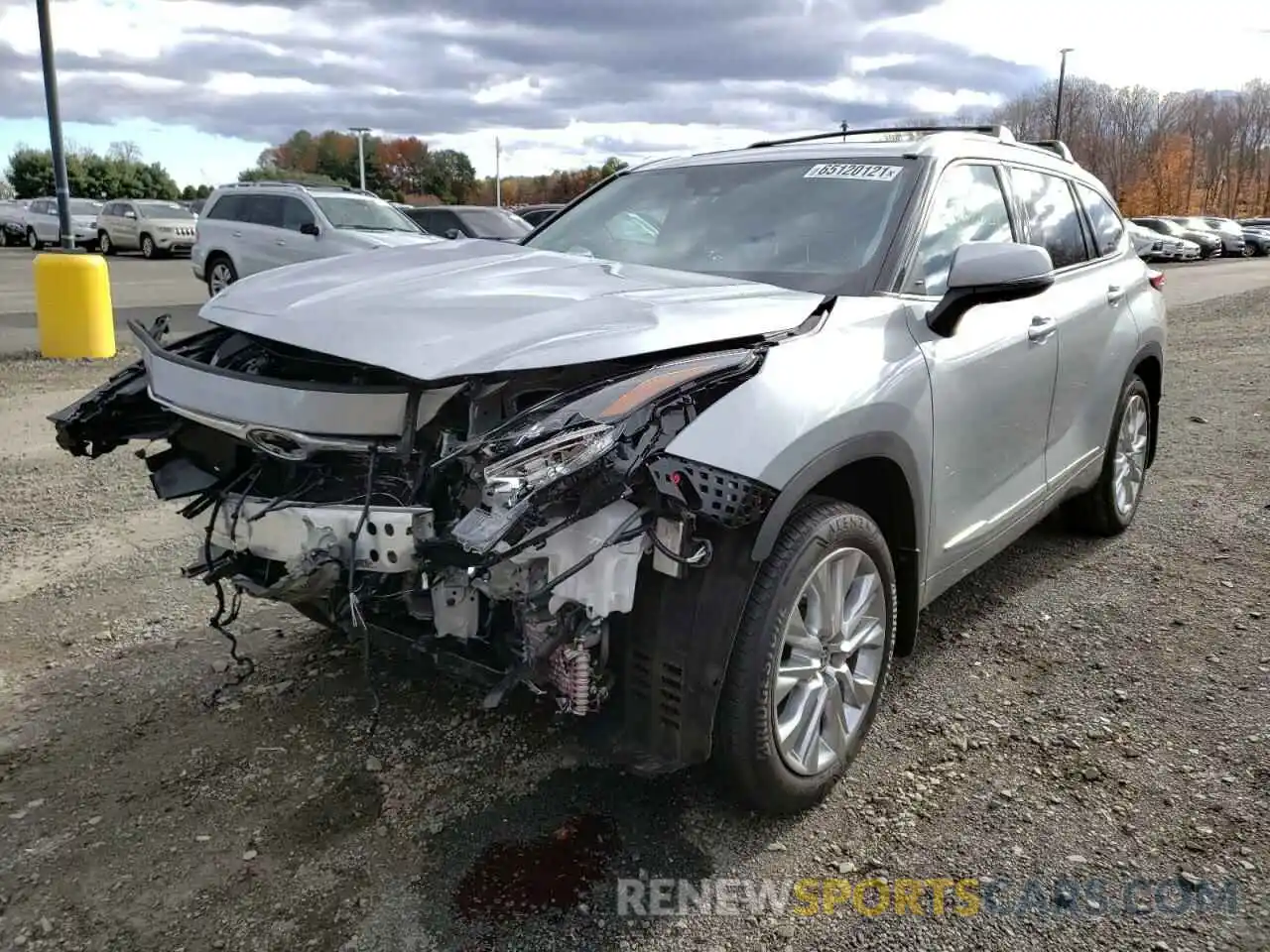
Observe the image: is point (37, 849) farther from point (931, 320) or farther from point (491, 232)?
point (491, 232)

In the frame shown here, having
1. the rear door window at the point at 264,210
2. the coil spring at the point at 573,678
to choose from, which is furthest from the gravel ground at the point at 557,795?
the rear door window at the point at 264,210

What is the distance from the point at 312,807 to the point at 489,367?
1422 mm

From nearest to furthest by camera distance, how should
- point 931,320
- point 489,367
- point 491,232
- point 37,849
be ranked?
point 489,367, point 37,849, point 931,320, point 491,232

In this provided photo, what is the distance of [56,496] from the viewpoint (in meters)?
5.64

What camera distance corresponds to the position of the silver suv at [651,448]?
2365 millimetres

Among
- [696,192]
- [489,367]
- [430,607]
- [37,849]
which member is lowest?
[37,849]

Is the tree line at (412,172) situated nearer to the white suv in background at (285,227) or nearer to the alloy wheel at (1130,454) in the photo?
the white suv in background at (285,227)

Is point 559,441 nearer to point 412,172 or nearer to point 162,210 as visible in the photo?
point 162,210

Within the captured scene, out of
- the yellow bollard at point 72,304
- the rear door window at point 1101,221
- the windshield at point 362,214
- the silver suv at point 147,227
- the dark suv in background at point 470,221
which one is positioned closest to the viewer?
the rear door window at point 1101,221

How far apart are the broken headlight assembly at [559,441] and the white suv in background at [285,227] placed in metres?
12.5

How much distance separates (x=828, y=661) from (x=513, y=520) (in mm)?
1131

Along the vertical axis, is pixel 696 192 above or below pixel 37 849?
above

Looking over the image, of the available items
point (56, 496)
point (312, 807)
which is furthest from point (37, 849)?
point (56, 496)

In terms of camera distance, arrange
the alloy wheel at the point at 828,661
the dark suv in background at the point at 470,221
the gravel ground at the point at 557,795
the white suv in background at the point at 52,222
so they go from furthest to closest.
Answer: the white suv in background at the point at 52,222, the dark suv in background at the point at 470,221, the alloy wheel at the point at 828,661, the gravel ground at the point at 557,795
